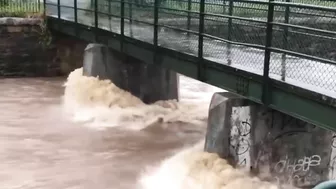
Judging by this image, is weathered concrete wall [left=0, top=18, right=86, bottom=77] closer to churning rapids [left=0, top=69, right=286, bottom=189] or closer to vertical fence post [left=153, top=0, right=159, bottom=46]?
churning rapids [left=0, top=69, right=286, bottom=189]

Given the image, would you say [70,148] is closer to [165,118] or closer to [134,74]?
[165,118]

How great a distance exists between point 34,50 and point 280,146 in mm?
13498

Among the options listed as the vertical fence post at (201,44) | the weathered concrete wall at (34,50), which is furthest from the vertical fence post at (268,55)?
the weathered concrete wall at (34,50)

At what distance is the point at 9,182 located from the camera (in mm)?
8734

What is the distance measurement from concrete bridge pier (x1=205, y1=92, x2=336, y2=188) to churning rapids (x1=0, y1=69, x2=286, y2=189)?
33 cm

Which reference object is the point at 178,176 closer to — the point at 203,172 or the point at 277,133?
the point at 203,172

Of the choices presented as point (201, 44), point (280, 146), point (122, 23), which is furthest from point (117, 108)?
point (280, 146)

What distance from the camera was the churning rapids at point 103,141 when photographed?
28.5ft

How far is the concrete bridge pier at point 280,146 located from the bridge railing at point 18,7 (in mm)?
13721

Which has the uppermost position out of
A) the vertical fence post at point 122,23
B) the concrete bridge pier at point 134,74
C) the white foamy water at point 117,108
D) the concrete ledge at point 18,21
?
the vertical fence post at point 122,23

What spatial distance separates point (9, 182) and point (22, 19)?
1158cm

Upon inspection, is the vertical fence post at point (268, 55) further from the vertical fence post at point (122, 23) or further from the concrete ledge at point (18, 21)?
the concrete ledge at point (18, 21)

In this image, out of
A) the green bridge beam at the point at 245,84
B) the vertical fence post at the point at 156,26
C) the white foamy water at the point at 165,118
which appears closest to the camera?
the green bridge beam at the point at 245,84

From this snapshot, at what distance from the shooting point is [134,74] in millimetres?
14750
